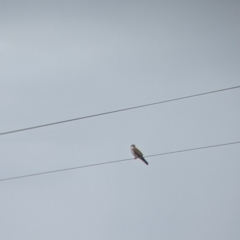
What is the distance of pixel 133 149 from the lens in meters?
19.6
